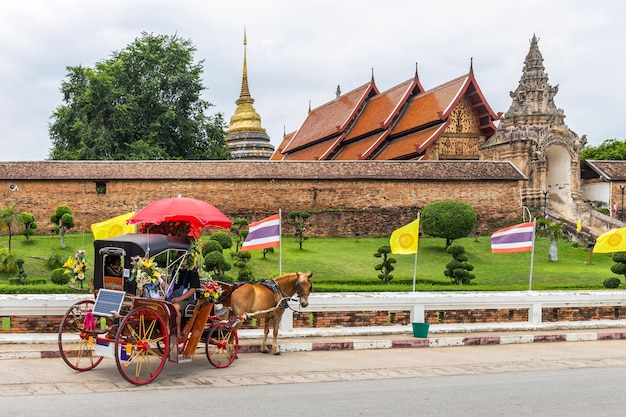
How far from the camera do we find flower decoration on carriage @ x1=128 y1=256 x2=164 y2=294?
789 cm

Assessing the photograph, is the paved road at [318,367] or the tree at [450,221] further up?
the tree at [450,221]

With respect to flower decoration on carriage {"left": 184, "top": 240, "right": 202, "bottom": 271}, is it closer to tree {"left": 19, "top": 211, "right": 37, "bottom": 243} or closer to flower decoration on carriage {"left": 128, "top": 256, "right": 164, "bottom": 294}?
flower decoration on carriage {"left": 128, "top": 256, "right": 164, "bottom": 294}

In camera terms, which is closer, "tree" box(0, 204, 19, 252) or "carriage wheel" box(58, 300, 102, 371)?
"carriage wheel" box(58, 300, 102, 371)

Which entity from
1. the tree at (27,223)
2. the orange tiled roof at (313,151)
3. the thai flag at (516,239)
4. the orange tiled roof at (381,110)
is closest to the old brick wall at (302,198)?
the tree at (27,223)

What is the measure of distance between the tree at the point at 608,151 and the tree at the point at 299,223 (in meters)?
32.1

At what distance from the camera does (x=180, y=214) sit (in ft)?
29.0

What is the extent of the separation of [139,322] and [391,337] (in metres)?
4.80

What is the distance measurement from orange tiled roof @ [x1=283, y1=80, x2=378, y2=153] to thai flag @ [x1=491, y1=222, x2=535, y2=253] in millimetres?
22784

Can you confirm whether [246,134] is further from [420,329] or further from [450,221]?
[420,329]

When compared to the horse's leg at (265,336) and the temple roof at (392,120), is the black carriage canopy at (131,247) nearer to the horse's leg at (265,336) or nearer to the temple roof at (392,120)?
the horse's leg at (265,336)

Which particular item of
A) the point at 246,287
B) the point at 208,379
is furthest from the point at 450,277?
the point at 208,379

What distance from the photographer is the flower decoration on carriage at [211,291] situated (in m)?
8.51

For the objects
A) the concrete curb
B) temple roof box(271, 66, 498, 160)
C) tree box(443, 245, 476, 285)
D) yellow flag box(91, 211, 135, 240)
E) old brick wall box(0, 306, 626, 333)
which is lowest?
the concrete curb

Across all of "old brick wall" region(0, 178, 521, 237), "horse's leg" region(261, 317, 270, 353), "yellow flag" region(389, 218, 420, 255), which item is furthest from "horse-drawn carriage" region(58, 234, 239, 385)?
"old brick wall" region(0, 178, 521, 237)
